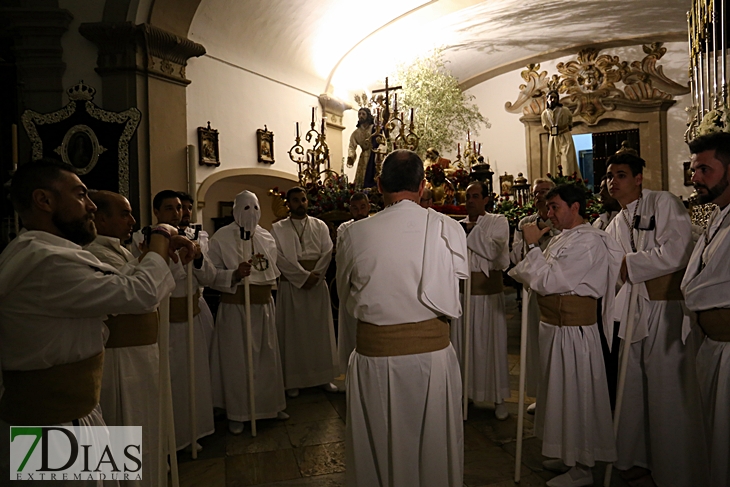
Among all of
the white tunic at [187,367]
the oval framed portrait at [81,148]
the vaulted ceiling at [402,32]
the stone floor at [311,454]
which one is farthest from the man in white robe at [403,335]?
the vaulted ceiling at [402,32]

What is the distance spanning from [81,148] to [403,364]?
5124 millimetres

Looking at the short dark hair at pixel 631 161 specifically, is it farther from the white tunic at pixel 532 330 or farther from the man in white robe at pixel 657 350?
the white tunic at pixel 532 330

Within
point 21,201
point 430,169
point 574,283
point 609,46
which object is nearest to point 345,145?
point 430,169

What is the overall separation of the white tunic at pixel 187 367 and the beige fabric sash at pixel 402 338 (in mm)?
1965

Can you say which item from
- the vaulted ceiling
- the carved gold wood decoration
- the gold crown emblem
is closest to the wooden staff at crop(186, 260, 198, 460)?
the gold crown emblem

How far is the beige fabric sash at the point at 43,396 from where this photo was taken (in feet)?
7.07

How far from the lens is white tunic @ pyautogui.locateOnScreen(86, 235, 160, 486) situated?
2975 millimetres

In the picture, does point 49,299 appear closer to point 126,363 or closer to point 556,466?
point 126,363

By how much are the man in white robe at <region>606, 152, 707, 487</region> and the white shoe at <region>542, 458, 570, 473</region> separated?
347 mm

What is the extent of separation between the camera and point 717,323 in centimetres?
275

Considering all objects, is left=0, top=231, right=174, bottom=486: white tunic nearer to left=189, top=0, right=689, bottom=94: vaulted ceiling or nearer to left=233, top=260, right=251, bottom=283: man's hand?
left=233, top=260, right=251, bottom=283: man's hand

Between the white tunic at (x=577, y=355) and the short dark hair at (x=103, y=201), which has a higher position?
the short dark hair at (x=103, y=201)

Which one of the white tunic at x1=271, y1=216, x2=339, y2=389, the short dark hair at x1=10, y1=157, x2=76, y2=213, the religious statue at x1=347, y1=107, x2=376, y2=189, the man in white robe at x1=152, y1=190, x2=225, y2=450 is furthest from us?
the religious statue at x1=347, y1=107, x2=376, y2=189

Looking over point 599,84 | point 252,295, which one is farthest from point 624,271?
point 599,84
